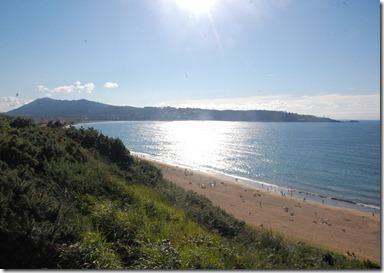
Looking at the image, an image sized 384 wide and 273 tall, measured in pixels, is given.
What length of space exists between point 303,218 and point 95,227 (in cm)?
2229

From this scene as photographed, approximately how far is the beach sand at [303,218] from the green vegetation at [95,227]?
37.5 ft

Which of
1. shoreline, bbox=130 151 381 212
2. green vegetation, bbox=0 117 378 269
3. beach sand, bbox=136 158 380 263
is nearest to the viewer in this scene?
green vegetation, bbox=0 117 378 269

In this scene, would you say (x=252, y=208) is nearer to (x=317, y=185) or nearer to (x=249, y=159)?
(x=317, y=185)

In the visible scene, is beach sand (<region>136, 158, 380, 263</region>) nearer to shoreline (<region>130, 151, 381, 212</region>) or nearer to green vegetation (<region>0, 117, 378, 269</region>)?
shoreline (<region>130, 151, 381, 212</region>)

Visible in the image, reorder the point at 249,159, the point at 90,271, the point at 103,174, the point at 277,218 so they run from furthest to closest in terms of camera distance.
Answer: the point at 249,159, the point at 277,218, the point at 103,174, the point at 90,271

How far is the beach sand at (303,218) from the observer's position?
21.1 metres

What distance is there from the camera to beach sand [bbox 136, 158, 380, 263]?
69.1 ft

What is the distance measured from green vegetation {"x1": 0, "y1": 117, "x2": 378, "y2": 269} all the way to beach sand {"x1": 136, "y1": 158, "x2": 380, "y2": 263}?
11.4 metres

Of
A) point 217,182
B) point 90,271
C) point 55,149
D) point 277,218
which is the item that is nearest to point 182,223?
point 90,271

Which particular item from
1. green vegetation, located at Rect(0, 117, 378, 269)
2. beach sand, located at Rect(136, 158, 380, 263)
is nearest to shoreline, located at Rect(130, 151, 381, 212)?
beach sand, located at Rect(136, 158, 380, 263)

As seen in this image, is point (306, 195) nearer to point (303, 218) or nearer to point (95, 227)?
point (303, 218)

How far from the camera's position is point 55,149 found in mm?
8773

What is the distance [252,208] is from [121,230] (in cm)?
2291

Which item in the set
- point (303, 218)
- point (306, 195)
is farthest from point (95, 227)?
point (306, 195)
